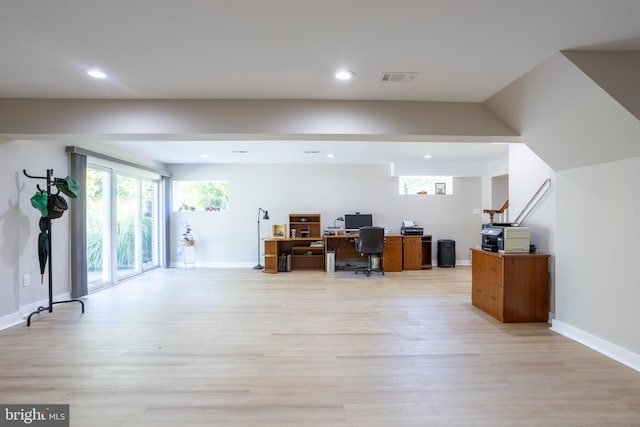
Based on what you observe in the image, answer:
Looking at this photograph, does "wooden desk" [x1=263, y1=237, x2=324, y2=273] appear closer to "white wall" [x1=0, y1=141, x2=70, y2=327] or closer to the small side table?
the small side table

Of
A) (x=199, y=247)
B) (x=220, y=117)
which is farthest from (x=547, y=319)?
(x=199, y=247)

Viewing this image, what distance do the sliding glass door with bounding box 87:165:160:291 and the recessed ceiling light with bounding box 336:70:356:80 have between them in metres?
4.58

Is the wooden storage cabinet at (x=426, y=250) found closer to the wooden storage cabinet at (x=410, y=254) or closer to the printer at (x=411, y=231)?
the printer at (x=411, y=231)

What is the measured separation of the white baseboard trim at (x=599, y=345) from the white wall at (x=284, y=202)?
4.49 metres

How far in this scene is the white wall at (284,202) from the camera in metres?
7.57

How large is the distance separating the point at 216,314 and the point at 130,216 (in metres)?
3.64

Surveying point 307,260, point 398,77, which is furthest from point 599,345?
point 307,260

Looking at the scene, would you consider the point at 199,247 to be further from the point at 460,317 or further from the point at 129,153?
the point at 460,317

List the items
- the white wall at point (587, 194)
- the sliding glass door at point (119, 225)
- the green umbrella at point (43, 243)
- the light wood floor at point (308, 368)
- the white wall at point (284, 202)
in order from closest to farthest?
1. the light wood floor at point (308, 368)
2. the white wall at point (587, 194)
3. the green umbrella at point (43, 243)
4. the sliding glass door at point (119, 225)
5. the white wall at point (284, 202)

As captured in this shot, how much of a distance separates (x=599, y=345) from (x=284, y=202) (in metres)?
6.09

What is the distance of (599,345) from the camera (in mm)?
2854

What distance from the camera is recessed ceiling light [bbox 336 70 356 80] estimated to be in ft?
8.72

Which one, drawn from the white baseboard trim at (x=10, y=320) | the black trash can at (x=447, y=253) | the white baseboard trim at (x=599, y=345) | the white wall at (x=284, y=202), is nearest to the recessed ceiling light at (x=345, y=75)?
the white baseboard trim at (x=599, y=345)

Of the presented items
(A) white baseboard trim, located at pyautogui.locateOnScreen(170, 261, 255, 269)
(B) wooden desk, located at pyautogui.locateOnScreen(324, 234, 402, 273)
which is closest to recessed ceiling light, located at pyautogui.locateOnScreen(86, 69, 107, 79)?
(B) wooden desk, located at pyautogui.locateOnScreen(324, 234, 402, 273)
